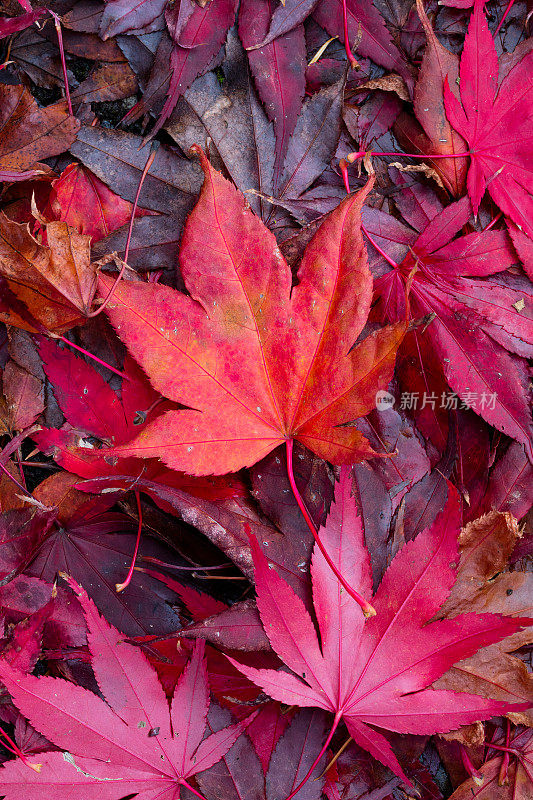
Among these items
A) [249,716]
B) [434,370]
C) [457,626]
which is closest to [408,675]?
[457,626]

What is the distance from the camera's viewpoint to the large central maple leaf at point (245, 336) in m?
0.70

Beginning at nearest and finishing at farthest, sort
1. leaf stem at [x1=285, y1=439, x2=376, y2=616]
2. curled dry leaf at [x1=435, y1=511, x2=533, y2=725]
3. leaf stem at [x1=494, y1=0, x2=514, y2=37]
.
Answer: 1. leaf stem at [x1=285, y1=439, x2=376, y2=616]
2. curled dry leaf at [x1=435, y1=511, x2=533, y2=725]
3. leaf stem at [x1=494, y1=0, x2=514, y2=37]

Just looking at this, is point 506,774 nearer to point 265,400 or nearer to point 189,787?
point 189,787

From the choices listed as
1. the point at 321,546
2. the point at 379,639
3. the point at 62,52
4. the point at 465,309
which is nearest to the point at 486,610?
the point at 379,639

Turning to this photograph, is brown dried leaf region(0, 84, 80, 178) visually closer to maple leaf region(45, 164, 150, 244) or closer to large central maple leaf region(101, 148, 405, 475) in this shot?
maple leaf region(45, 164, 150, 244)

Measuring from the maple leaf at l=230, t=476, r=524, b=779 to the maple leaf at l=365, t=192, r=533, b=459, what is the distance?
0.18 meters

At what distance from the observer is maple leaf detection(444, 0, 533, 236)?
32.6 inches

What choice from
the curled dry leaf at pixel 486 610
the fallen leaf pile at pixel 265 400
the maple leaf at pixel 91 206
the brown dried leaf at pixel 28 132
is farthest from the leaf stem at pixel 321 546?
the brown dried leaf at pixel 28 132

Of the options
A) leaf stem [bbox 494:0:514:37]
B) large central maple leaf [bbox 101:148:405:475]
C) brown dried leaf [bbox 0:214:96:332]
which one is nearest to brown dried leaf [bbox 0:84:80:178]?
brown dried leaf [bbox 0:214:96:332]

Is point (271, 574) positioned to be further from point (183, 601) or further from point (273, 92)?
point (273, 92)

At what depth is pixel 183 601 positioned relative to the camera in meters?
0.81

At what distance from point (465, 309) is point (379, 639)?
1.59ft

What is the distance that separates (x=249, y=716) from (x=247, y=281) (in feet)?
1.94

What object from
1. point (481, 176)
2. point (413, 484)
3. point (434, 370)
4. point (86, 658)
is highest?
point (481, 176)
